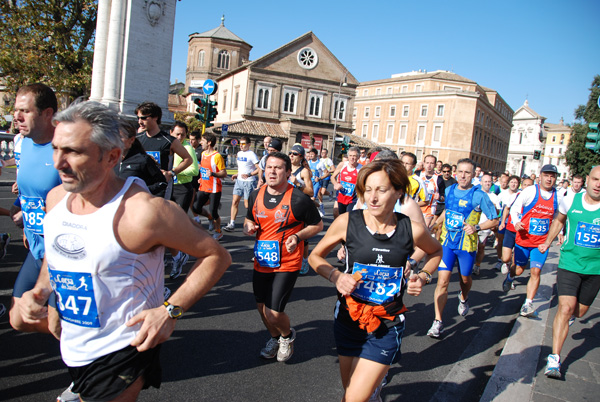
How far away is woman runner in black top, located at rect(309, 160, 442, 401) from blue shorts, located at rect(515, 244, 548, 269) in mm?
4309

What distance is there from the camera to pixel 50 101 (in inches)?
133

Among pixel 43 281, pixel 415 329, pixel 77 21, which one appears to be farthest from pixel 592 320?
pixel 77 21

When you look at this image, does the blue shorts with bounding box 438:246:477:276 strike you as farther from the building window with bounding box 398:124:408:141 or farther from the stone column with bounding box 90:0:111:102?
the building window with bounding box 398:124:408:141

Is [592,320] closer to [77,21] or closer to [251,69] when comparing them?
[77,21]

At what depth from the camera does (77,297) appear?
1896 millimetres

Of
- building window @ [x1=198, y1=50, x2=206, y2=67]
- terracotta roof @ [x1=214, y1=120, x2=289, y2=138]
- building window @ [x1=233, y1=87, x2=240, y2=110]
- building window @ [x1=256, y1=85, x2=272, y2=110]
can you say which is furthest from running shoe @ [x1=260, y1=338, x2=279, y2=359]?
building window @ [x1=198, y1=50, x2=206, y2=67]

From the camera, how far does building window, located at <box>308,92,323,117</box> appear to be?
53.8 m

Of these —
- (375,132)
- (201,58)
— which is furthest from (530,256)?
(375,132)

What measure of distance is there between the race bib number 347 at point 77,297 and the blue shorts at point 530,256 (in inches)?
245

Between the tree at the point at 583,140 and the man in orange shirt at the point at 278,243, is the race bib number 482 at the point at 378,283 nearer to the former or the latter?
the man in orange shirt at the point at 278,243

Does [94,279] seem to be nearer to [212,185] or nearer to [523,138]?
[212,185]

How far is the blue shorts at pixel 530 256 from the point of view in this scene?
6.30 m

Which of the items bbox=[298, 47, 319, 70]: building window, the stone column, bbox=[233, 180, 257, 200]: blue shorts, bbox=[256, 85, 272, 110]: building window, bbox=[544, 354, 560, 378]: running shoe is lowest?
bbox=[544, 354, 560, 378]: running shoe

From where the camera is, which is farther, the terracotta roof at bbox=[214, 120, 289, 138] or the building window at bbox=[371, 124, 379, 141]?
the building window at bbox=[371, 124, 379, 141]
